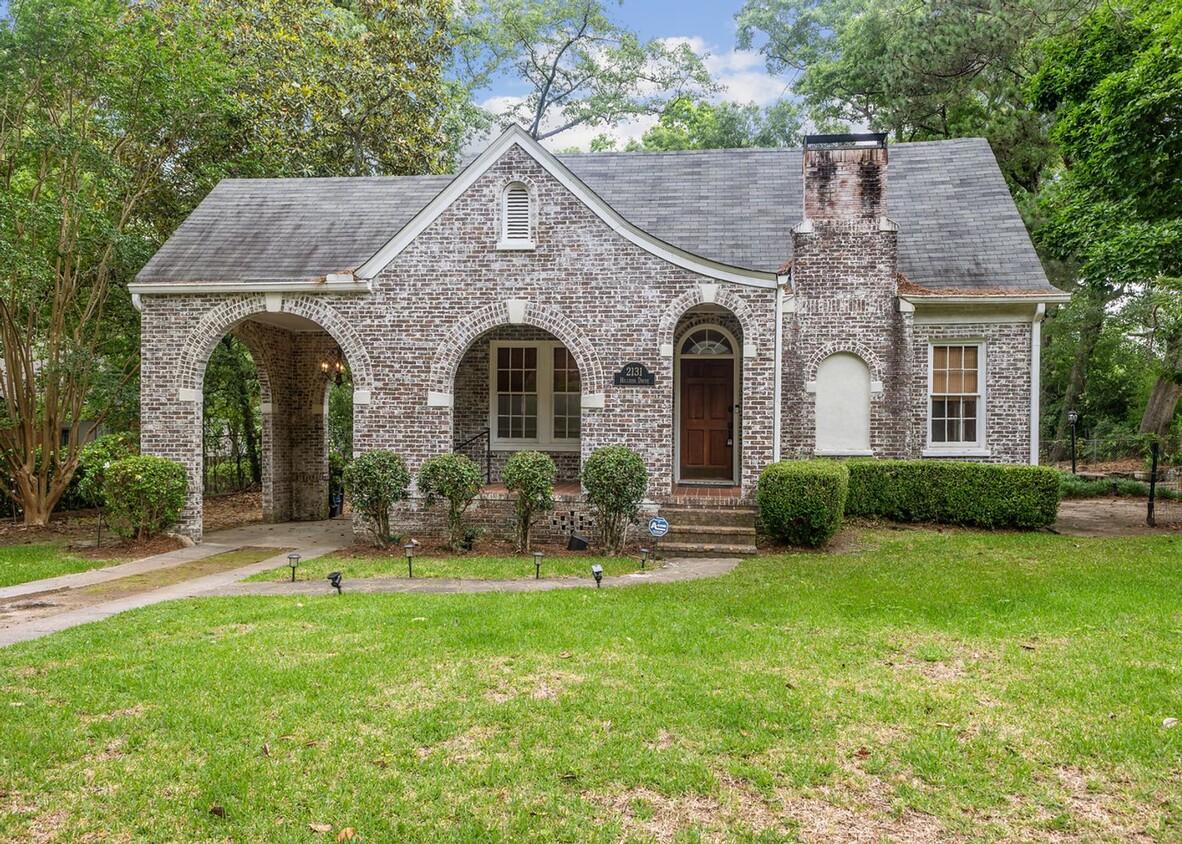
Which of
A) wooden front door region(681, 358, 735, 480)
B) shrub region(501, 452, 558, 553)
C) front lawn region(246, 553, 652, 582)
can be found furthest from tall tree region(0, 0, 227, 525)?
wooden front door region(681, 358, 735, 480)

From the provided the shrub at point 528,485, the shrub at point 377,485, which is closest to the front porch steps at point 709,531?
the shrub at point 528,485

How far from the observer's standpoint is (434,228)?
36.6ft

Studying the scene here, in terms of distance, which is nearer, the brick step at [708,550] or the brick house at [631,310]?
the brick step at [708,550]

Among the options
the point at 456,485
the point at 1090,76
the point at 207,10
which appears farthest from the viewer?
the point at 207,10

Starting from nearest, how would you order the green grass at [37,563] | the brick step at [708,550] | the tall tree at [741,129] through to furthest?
the green grass at [37,563]
the brick step at [708,550]
the tall tree at [741,129]

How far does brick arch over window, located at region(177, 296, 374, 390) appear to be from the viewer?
443 inches

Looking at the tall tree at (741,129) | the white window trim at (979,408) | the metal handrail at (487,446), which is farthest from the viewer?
the tall tree at (741,129)

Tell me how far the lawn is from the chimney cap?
8282 mm

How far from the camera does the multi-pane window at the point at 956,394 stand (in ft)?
40.7

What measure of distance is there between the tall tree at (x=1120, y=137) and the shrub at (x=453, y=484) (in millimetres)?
10668

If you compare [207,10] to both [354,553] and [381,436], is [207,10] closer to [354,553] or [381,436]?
[381,436]

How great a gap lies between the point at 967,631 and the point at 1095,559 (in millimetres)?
4323

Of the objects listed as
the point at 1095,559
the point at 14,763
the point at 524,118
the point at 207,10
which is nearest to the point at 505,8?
the point at 524,118

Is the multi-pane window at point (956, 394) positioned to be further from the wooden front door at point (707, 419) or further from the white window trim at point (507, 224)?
the white window trim at point (507, 224)
